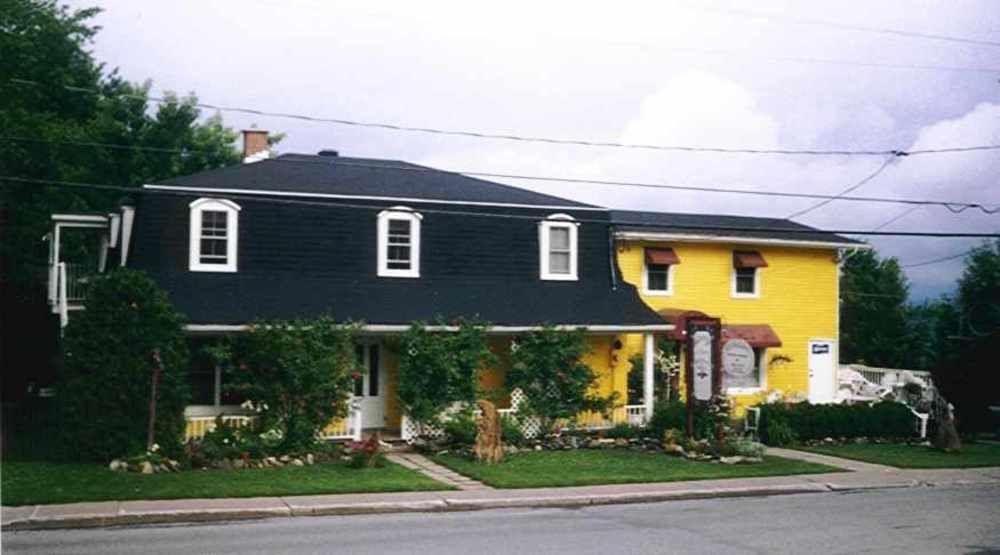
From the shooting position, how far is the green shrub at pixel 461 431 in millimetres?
24516

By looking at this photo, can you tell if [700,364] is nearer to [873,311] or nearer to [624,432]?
[624,432]

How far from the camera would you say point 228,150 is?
148 feet

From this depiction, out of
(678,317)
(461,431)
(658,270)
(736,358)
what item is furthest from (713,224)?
(461,431)

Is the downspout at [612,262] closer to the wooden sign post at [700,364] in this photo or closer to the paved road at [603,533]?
the wooden sign post at [700,364]

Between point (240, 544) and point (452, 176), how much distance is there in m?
19.0

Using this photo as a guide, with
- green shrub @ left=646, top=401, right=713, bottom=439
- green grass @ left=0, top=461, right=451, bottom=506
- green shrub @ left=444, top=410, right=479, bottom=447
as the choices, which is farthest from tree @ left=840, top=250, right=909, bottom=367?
green grass @ left=0, top=461, right=451, bottom=506

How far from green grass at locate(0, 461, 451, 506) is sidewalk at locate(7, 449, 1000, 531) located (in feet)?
1.51

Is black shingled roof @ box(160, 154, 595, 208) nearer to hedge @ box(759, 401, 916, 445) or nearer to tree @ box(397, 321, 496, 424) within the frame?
tree @ box(397, 321, 496, 424)

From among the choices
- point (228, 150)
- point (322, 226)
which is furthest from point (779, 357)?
point (228, 150)

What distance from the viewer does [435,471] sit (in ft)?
72.1

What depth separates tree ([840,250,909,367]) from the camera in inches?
2061

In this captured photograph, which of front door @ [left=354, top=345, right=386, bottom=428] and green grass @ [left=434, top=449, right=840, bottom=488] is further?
front door @ [left=354, top=345, right=386, bottom=428]

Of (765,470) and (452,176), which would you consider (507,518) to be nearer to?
(765,470)

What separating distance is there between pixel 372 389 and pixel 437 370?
2.94 m
